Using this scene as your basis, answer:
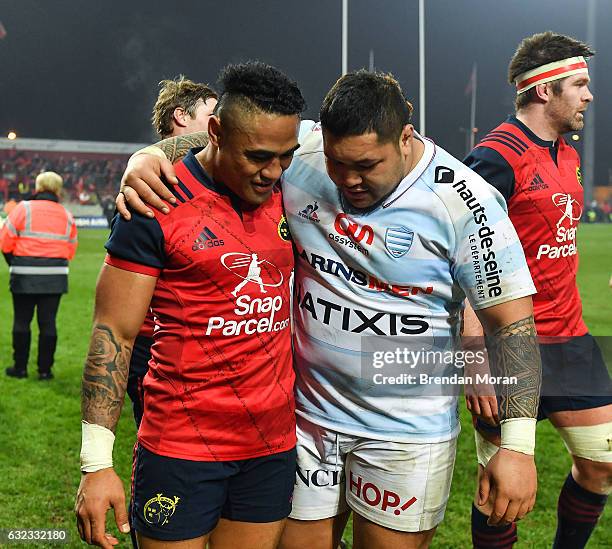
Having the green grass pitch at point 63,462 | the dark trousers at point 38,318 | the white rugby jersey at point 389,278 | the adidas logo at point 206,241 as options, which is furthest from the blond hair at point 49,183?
the adidas logo at point 206,241

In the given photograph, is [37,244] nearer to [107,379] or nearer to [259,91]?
[107,379]

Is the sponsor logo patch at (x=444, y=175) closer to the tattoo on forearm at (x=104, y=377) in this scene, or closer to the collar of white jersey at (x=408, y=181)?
the collar of white jersey at (x=408, y=181)

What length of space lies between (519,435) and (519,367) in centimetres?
23

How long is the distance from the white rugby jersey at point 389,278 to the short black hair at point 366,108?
8.0 inches

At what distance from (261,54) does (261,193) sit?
51.4 m

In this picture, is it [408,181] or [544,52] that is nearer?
[408,181]

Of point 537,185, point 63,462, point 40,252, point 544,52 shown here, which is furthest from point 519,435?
point 40,252

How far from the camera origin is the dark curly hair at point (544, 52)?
13.1ft

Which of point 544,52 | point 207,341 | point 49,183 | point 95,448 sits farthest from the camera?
point 49,183

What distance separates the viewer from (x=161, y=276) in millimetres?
2465

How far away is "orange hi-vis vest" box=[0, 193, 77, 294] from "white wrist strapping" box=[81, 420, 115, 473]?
5441 mm

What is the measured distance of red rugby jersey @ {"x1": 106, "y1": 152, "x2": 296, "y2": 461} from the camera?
2.44 metres

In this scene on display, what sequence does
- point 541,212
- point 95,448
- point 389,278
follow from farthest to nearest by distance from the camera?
point 541,212
point 389,278
point 95,448

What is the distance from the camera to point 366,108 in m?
2.43
